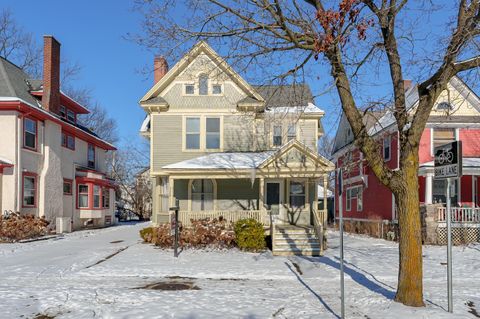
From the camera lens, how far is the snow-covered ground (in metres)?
7.44

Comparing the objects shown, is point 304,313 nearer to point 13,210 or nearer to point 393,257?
point 393,257

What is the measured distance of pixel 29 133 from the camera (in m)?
21.9

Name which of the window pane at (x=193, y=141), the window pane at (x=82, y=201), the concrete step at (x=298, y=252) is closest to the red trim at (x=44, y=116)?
the window pane at (x=82, y=201)

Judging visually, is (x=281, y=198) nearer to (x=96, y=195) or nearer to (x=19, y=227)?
(x=19, y=227)

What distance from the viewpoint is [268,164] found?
16828mm

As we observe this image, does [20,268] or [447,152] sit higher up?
[447,152]

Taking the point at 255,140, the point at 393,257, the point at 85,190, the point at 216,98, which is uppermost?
the point at 216,98

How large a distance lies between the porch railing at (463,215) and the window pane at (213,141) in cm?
964

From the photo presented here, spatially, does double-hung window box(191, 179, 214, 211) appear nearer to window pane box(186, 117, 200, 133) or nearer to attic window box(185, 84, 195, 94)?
window pane box(186, 117, 200, 133)

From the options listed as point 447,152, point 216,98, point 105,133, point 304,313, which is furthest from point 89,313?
point 105,133

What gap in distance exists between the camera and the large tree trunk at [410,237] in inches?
293

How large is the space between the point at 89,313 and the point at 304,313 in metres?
Answer: 3.58

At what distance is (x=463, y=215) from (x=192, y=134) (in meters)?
12.0

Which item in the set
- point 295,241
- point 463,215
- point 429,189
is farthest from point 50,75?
point 463,215
